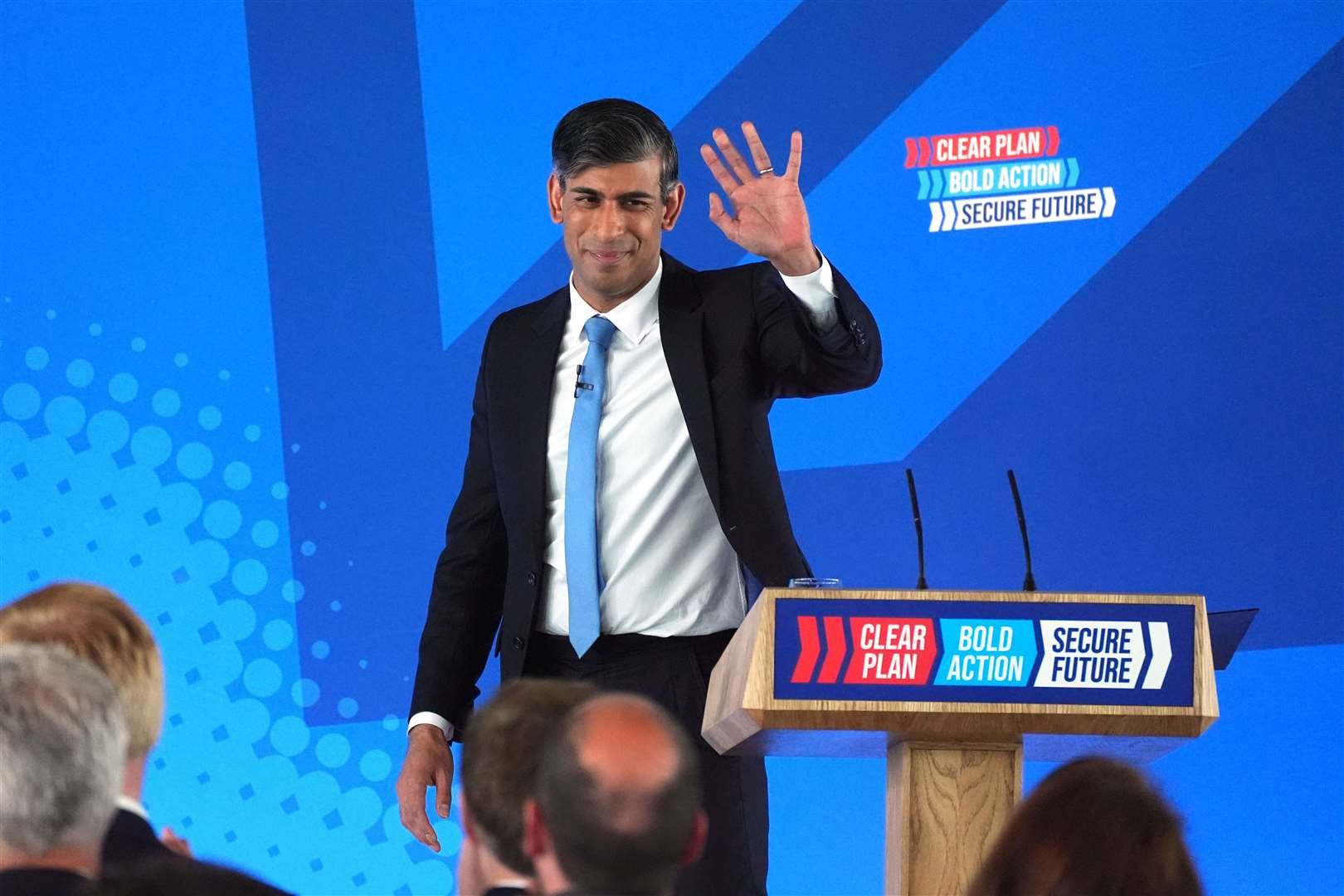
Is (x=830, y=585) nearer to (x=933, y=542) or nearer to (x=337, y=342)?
(x=933, y=542)

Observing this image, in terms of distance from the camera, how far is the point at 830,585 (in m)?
2.07

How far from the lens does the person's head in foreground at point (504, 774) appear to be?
1.46m

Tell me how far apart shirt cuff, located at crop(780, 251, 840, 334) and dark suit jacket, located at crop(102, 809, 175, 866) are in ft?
4.13

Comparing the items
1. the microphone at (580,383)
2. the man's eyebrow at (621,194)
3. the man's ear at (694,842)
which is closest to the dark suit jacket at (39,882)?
the man's ear at (694,842)

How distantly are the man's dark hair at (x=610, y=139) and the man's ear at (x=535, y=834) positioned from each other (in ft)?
5.05

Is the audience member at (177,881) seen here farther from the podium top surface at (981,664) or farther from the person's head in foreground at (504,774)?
the podium top surface at (981,664)

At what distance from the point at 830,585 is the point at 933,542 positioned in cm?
202

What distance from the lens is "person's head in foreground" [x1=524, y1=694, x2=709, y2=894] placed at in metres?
1.25

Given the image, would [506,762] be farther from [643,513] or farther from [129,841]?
[643,513]

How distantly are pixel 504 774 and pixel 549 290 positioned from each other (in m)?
2.90

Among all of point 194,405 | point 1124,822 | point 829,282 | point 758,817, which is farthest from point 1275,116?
point 1124,822

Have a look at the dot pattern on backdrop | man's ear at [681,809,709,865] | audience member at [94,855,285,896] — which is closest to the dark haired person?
man's ear at [681,809,709,865]

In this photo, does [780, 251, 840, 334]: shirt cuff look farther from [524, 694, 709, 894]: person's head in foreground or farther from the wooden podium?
[524, 694, 709, 894]: person's head in foreground

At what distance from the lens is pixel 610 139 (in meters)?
2.66
